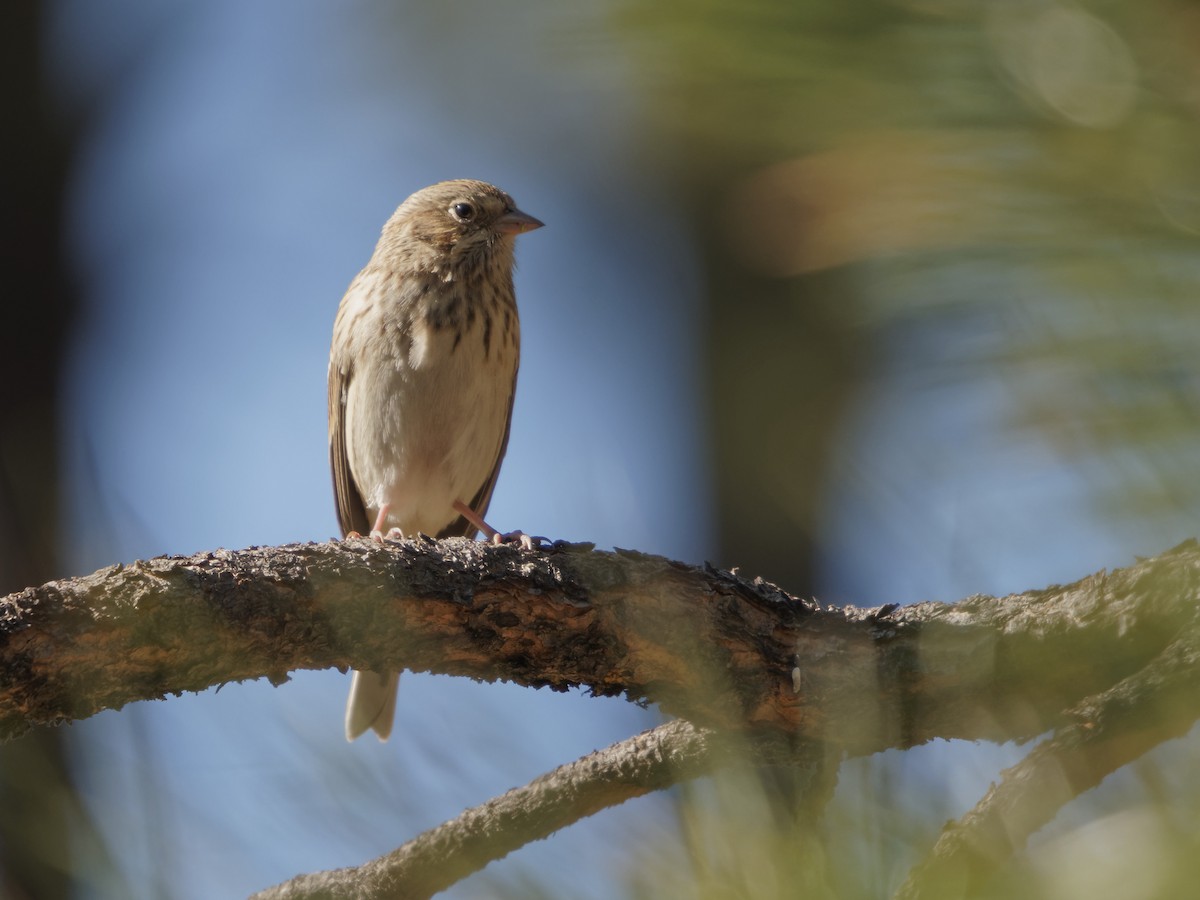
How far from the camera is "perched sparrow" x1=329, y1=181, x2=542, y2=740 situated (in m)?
5.64

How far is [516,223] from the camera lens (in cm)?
642

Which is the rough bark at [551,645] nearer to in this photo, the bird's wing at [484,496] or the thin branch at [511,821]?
the thin branch at [511,821]

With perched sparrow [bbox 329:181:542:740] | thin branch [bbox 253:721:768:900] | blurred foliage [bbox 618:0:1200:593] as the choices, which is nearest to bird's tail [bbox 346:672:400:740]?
perched sparrow [bbox 329:181:542:740]

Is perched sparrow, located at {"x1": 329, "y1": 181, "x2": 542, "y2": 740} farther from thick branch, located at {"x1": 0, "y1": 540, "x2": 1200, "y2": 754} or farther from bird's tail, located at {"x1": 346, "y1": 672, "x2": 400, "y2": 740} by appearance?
thick branch, located at {"x1": 0, "y1": 540, "x2": 1200, "y2": 754}

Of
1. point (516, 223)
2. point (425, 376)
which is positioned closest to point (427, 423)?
point (425, 376)

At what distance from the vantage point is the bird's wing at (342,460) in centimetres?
611

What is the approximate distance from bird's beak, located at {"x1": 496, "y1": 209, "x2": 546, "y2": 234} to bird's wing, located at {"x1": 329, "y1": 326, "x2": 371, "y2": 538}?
3.67 ft

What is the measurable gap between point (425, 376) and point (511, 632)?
280 cm

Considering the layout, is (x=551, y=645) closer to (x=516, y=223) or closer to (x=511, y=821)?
(x=511, y=821)

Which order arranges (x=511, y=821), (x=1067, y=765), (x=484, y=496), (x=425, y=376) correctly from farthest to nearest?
(x=484, y=496) → (x=425, y=376) → (x=511, y=821) → (x=1067, y=765)

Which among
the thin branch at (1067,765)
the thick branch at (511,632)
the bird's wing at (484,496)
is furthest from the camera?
the bird's wing at (484,496)

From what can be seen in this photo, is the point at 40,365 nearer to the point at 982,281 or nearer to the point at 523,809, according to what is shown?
the point at 523,809

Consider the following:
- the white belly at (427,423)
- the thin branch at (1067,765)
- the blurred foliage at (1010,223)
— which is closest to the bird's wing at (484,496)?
the white belly at (427,423)

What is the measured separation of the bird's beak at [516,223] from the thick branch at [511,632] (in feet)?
11.4
